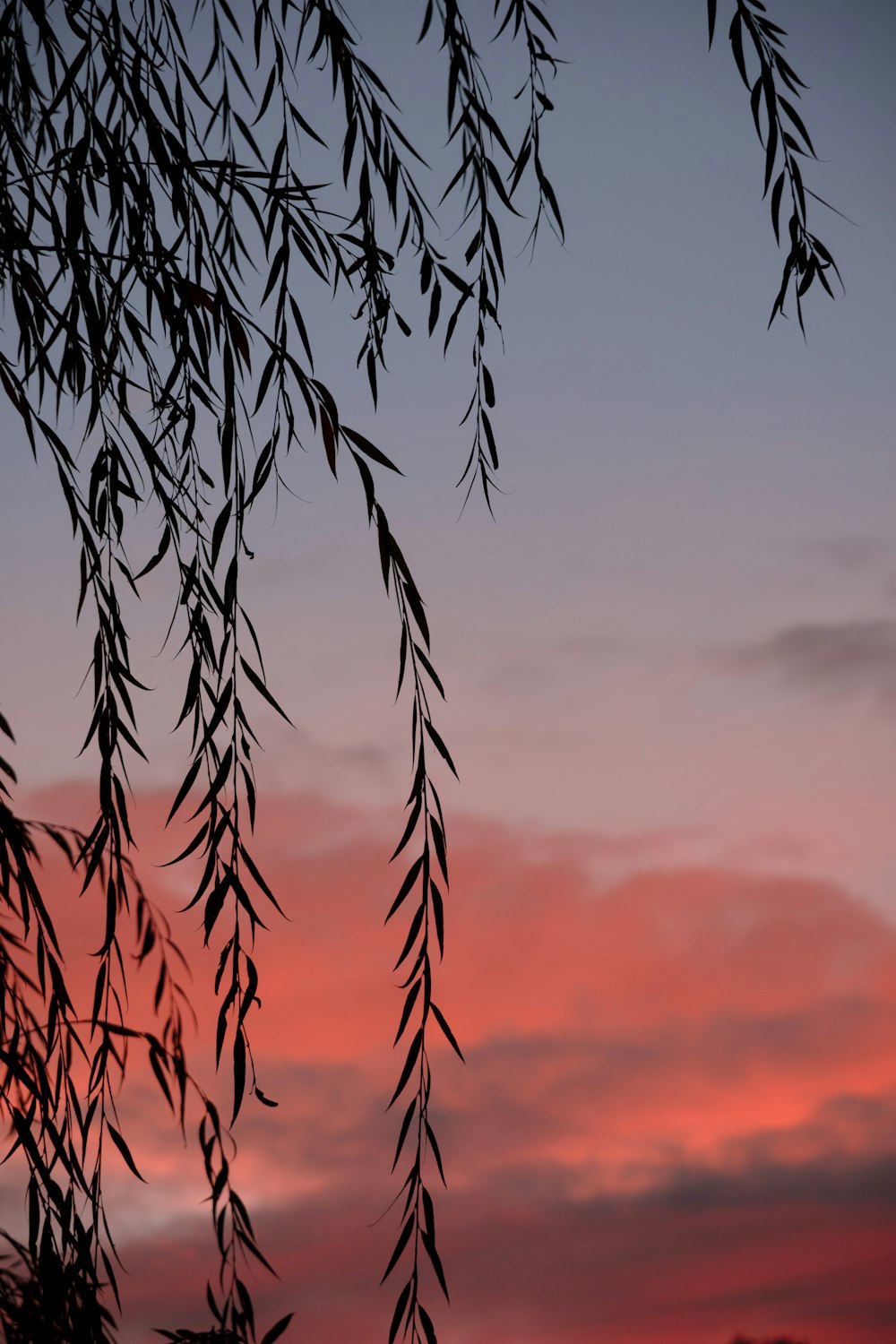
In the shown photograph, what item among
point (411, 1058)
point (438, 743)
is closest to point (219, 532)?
point (438, 743)

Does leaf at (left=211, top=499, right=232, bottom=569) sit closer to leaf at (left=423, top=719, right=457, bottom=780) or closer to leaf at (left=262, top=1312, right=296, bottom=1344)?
leaf at (left=423, top=719, right=457, bottom=780)

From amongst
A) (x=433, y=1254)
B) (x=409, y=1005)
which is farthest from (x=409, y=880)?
(x=433, y=1254)

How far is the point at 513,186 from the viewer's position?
1787 millimetres

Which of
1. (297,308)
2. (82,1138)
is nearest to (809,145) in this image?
(297,308)

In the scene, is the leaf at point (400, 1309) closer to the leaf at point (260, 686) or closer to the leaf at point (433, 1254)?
the leaf at point (433, 1254)

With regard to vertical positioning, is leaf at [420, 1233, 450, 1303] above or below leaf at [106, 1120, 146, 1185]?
below

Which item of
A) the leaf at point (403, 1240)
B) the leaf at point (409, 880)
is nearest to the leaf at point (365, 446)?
the leaf at point (409, 880)

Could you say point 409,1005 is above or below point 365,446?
below

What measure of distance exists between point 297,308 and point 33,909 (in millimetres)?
763

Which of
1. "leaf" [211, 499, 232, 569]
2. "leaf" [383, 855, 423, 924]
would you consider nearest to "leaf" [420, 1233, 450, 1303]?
"leaf" [383, 855, 423, 924]

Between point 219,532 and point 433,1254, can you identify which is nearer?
point 433,1254

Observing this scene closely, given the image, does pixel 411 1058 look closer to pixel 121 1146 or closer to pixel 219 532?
pixel 121 1146

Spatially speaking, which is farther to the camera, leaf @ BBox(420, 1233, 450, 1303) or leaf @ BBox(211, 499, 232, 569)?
leaf @ BBox(211, 499, 232, 569)

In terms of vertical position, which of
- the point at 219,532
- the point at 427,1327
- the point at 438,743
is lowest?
the point at 427,1327
